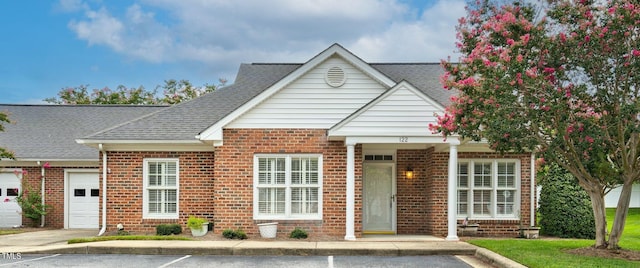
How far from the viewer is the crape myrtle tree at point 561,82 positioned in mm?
10555

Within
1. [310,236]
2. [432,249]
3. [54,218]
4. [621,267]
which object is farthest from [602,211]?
[54,218]

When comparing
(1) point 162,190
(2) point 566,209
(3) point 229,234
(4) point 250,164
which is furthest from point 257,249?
(2) point 566,209

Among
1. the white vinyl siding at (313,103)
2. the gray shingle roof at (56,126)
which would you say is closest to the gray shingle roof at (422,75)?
the white vinyl siding at (313,103)

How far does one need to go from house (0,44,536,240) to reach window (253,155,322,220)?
27 mm

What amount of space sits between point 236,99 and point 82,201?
6.53 meters

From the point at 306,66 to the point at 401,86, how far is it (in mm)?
2558

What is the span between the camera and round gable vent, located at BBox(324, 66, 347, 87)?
50.4 ft

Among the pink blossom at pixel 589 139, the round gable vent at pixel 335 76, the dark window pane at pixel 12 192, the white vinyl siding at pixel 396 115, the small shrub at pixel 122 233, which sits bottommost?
the small shrub at pixel 122 233

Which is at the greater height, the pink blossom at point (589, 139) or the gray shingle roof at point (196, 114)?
the gray shingle roof at point (196, 114)

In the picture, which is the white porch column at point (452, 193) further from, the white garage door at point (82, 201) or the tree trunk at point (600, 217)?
the white garage door at point (82, 201)

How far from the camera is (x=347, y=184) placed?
1470 cm

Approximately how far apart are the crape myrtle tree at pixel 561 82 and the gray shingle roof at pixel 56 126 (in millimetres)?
13855

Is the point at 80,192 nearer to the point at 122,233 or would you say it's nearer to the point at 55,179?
the point at 55,179

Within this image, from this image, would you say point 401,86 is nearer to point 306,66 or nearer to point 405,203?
point 306,66
